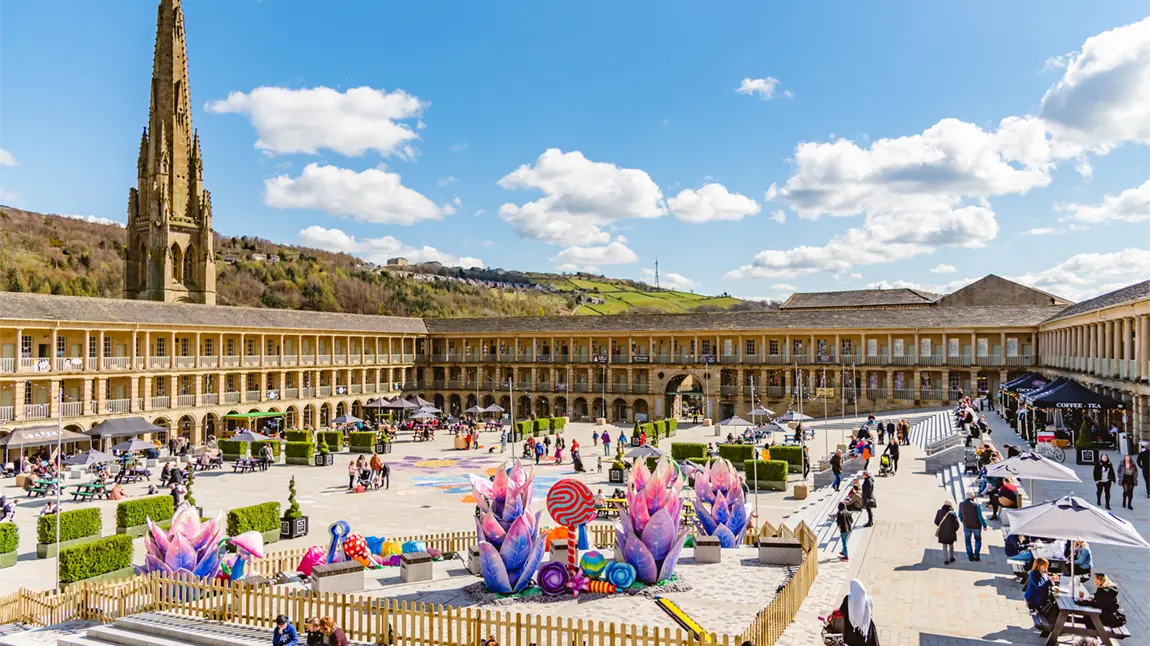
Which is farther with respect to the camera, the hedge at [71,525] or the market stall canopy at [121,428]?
the market stall canopy at [121,428]

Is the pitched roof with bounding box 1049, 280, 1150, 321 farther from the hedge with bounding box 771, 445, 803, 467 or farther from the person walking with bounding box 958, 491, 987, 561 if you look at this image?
the person walking with bounding box 958, 491, 987, 561

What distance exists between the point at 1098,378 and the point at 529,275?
472 feet

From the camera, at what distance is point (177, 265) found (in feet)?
192

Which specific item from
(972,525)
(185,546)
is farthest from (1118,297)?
(185,546)

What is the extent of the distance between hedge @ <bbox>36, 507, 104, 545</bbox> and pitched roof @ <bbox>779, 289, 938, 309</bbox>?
58876 millimetres

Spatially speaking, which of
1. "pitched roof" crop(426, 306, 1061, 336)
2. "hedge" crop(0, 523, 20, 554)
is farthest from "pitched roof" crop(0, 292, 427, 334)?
"hedge" crop(0, 523, 20, 554)

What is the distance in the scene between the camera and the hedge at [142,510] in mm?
20328

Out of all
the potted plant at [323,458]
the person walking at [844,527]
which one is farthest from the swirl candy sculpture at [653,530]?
the potted plant at [323,458]

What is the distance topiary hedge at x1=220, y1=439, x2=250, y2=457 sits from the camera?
3488cm

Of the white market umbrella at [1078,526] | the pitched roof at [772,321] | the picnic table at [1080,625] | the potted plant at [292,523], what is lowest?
the potted plant at [292,523]

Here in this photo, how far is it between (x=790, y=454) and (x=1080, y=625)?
61.7 ft

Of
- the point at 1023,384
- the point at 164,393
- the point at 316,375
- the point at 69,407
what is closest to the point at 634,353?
the point at 316,375

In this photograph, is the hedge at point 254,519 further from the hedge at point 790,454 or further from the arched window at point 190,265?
the arched window at point 190,265

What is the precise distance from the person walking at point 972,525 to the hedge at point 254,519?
15.9 m
